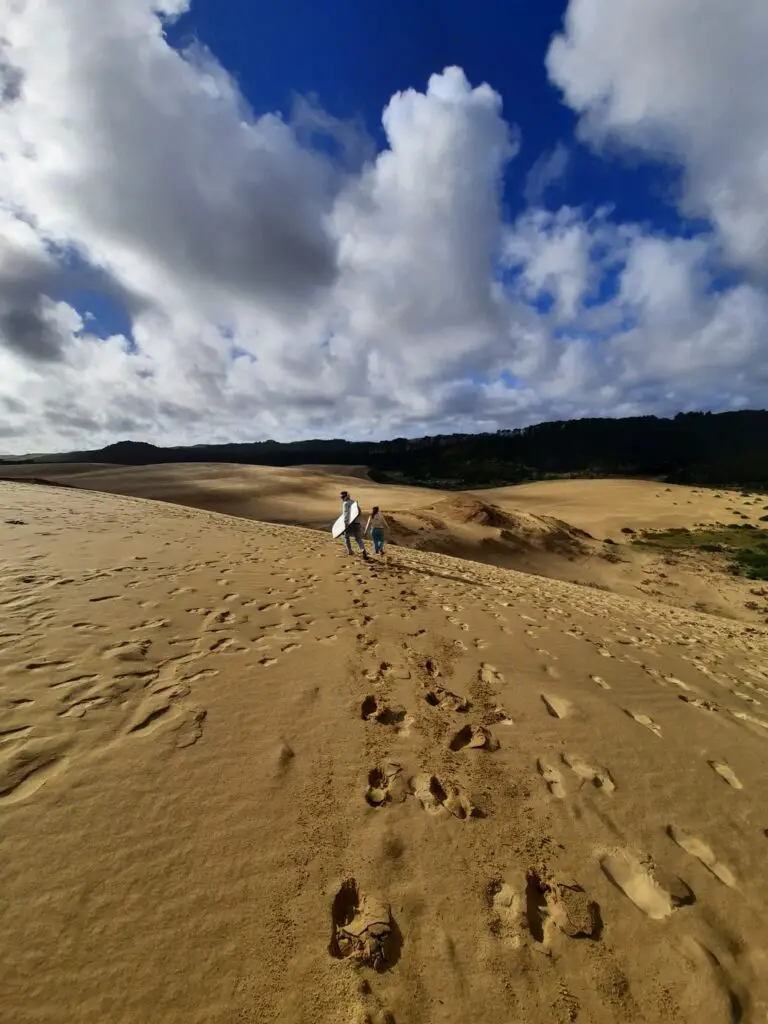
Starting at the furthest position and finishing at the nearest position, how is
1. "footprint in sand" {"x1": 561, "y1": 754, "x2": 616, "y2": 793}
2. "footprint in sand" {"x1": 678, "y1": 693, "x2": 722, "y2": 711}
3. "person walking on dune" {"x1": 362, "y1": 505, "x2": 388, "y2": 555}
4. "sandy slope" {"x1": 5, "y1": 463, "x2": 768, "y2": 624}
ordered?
"sandy slope" {"x1": 5, "y1": 463, "x2": 768, "y2": 624} → "person walking on dune" {"x1": 362, "y1": 505, "x2": 388, "y2": 555} → "footprint in sand" {"x1": 678, "y1": 693, "x2": 722, "y2": 711} → "footprint in sand" {"x1": 561, "y1": 754, "x2": 616, "y2": 793}

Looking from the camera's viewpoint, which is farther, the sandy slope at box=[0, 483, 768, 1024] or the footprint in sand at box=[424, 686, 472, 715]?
the footprint in sand at box=[424, 686, 472, 715]

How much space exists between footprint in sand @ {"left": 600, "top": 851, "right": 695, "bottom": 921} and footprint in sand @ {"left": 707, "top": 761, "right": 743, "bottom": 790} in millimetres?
1895

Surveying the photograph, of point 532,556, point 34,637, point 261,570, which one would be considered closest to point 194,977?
point 34,637

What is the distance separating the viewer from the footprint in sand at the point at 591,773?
4.41m

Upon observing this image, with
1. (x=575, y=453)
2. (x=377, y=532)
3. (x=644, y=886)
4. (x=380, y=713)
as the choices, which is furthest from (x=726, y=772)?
(x=575, y=453)

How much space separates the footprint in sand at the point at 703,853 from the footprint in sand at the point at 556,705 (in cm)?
164

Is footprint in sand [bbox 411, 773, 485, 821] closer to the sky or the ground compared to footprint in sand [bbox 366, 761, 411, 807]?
closer to the ground

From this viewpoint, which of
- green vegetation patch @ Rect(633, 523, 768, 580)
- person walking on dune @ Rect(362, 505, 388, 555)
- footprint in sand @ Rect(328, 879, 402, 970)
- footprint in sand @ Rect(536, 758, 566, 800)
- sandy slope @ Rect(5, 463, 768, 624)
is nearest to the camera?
footprint in sand @ Rect(328, 879, 402, 970)

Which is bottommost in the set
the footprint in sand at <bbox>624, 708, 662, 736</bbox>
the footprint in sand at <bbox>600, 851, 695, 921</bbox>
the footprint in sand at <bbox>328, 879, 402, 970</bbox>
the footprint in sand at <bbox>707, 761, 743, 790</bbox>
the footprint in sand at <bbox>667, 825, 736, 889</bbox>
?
the footprint in sand at <bbox>707, 761, 743, 790</bbox>

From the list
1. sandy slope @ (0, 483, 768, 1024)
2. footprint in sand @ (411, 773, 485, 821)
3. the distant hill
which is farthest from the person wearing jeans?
the distant hill

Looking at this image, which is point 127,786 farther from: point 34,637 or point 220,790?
point 34,637

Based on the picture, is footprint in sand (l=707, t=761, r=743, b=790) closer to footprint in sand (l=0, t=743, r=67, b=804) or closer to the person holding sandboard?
footprint in sand (l=0, t=743, r=67, b=804)

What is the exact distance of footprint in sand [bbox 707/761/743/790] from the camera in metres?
4.84

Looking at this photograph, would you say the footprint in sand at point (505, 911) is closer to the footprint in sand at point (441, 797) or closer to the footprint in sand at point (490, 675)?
the footprint in sand at point (441, 797)
